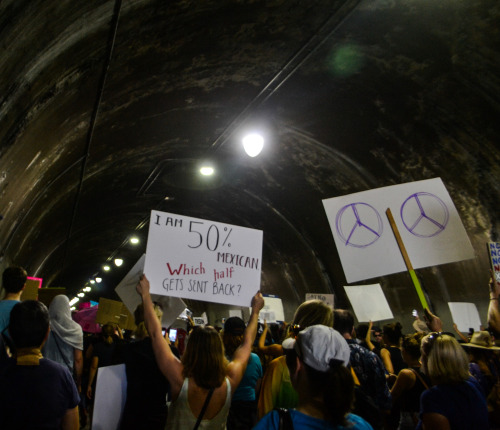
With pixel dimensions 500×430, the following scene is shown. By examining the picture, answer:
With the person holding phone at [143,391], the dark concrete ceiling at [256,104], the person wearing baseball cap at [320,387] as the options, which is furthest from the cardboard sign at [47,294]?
the person wearing baseball cap at [320,387]

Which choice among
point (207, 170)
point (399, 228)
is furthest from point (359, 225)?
point (207, 170)

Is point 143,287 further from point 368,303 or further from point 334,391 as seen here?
point 368,303

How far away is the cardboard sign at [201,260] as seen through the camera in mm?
4172

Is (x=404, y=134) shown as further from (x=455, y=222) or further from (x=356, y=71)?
(x=455, y=222)

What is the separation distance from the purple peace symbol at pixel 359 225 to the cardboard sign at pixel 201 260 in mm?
961

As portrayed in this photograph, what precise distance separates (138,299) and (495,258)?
4.60 metres

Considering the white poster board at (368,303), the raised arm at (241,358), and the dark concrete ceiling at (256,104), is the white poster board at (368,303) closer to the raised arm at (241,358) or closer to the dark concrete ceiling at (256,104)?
the dark concrete ceiling at (256,104)

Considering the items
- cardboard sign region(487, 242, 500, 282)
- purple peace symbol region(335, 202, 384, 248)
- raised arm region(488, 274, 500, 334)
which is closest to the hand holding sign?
purple peace symbol region(335, 202, 384, 248)

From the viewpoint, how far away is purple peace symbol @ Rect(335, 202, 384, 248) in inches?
191

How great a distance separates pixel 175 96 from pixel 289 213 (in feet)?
21.0

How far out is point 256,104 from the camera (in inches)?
345

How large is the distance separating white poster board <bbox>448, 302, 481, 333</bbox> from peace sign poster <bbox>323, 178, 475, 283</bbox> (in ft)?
15.6

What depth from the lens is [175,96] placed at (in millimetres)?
8094

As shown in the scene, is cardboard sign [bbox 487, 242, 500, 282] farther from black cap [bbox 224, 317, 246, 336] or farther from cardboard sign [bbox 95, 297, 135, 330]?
cardboard sign [bbox 95, 297, 135, 330]
